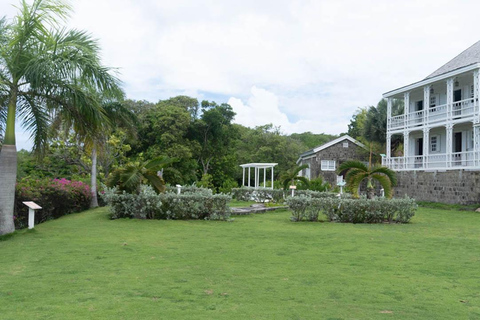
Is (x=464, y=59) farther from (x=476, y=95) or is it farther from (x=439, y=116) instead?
(x=476, y=95)

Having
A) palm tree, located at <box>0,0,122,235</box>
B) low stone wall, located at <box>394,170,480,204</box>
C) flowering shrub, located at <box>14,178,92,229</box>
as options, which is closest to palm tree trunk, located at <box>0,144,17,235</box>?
palm tree, located at <box>0,0,122,235</box>

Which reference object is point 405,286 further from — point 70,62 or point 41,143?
point 41,143

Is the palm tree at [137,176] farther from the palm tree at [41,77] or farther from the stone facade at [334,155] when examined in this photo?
the stone facade at [334,155]

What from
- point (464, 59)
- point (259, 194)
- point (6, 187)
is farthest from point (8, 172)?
point (464, 59)

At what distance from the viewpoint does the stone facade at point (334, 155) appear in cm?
3391

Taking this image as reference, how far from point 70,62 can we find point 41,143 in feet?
7.98

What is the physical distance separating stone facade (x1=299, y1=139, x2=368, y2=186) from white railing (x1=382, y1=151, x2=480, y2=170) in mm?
8125

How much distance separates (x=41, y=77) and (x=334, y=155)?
27.8 m

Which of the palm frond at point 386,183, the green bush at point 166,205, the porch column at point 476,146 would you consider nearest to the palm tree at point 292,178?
the palm frond at point 386,183

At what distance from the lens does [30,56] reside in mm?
9219

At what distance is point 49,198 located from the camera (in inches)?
502

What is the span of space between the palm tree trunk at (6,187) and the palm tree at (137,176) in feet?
11.5

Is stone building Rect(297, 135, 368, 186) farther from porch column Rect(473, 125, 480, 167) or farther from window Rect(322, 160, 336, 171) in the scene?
porch column Rect(473, 125, 480, 167)

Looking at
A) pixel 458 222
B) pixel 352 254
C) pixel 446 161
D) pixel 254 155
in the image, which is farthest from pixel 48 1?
pixel 254 155
